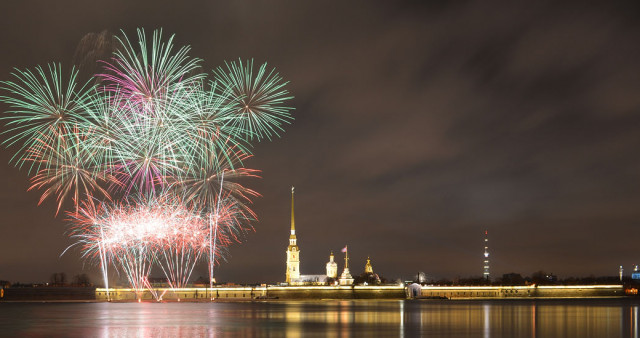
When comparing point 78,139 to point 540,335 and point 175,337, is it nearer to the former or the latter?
point 175,337

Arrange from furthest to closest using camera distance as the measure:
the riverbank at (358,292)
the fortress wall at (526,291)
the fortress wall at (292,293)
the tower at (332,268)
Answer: the tower at (332,268)
the fortress wall at (526,291)
the fortress wall at (292,293)
the riverbank at (358,292)

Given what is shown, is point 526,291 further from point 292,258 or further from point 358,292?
point 292,258

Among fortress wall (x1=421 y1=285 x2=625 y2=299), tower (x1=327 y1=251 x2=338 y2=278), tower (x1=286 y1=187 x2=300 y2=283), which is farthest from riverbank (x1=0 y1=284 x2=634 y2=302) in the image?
tower (x1=327 y1=251 x2=338 y2=278)

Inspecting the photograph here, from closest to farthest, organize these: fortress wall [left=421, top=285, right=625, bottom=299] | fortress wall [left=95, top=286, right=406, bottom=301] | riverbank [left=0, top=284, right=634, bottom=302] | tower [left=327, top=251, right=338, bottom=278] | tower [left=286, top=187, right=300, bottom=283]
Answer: riverbank [left=0, top=284, right=634, bottom=302], fortress wall [left=95, top=286, right=406, bottom=301], fortress wall [left=421, top=285, right=625, bottom=299], tower [left=286, top=187, right=300, bottom=283], tower [left=327, top=251, right=338, bottom=278]

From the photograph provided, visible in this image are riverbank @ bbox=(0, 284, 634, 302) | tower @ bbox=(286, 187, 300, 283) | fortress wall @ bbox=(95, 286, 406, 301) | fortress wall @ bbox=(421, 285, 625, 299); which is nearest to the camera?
riverbank @ bbox=(0, 284, 634, 302)

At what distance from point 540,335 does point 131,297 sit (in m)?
103

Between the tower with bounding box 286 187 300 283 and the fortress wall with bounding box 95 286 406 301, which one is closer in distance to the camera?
the fortress wall with bounding box 95 286 406 301

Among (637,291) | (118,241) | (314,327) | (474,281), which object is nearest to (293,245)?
(474,281)

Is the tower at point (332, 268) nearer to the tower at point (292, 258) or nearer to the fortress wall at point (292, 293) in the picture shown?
the tower at point (292, 258)

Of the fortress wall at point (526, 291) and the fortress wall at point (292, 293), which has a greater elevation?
the fortress wall at point (292, 293)

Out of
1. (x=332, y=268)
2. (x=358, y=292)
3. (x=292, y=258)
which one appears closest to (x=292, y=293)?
(x=358, y=292)

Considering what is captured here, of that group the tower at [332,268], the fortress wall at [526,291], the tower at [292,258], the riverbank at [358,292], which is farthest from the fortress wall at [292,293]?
the tower at [332,268]

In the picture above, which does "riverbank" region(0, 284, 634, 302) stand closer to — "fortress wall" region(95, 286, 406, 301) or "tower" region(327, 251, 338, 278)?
"fortress wall" region(95, 286, 406, 301)

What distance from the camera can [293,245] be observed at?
165 meters
